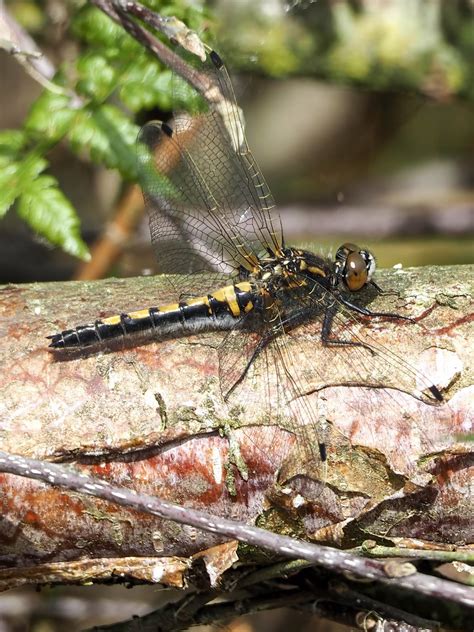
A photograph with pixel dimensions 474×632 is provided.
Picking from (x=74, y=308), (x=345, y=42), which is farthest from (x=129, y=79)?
(x=345, y=42)

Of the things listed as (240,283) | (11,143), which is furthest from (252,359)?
(11,143)

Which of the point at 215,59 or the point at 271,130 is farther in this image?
the point at 271,130

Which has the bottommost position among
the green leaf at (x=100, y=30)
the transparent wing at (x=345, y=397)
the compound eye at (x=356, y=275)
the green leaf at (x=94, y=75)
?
the transparent wing at (x=345, y=397)

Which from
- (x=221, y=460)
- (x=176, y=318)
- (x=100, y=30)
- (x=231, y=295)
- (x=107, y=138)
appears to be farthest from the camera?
(x=100, y=30)

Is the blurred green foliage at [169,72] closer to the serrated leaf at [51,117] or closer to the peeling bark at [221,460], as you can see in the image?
the serrated leaf at [51,117]

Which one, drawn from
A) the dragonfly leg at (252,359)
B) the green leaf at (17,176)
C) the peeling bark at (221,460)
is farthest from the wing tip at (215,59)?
the peeling bark at (221,460)

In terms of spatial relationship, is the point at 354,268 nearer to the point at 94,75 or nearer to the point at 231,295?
the point at 231,295

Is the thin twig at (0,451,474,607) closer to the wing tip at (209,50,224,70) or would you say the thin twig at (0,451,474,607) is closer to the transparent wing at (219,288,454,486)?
the transparent wing at (219,288,454,486)
